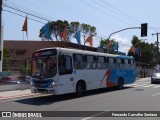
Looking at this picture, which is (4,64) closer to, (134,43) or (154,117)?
(154,117)

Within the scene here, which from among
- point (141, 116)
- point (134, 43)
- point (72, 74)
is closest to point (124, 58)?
point (72, 74)

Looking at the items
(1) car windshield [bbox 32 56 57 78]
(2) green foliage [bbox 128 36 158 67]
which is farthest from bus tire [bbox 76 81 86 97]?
(2) green foliage [bbox 128 36 158 67]

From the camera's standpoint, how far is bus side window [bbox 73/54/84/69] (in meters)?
18.2

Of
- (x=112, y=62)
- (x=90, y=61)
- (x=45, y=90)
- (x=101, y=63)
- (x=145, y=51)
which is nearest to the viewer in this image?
(x=45, y=90)

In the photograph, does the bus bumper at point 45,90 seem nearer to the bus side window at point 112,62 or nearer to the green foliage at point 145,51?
the bus side window at point 112,62

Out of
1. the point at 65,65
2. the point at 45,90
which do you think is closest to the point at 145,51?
the point at 65,65

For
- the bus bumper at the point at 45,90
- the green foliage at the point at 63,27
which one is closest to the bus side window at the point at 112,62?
the bus bumper at the point at 45,90

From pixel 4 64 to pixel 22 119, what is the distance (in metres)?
13.7

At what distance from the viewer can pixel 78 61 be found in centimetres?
1855

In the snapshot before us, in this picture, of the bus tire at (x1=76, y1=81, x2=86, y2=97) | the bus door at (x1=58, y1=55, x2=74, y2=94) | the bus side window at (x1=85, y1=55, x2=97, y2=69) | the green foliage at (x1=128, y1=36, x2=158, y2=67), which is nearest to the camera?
the bus door at (x1=58, y1=55, x2=74, y2=94)

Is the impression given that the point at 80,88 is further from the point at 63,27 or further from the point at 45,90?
the point at 63,27

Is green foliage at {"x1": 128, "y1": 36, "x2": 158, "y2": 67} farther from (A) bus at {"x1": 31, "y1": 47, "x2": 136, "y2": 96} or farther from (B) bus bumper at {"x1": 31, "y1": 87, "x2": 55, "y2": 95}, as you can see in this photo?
(B) bus bumper at {"x1": 31, "y1": 87, "x2": 55, "y2": 95}

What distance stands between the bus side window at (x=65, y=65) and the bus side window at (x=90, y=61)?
2.19 m

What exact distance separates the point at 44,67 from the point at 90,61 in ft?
13.0
